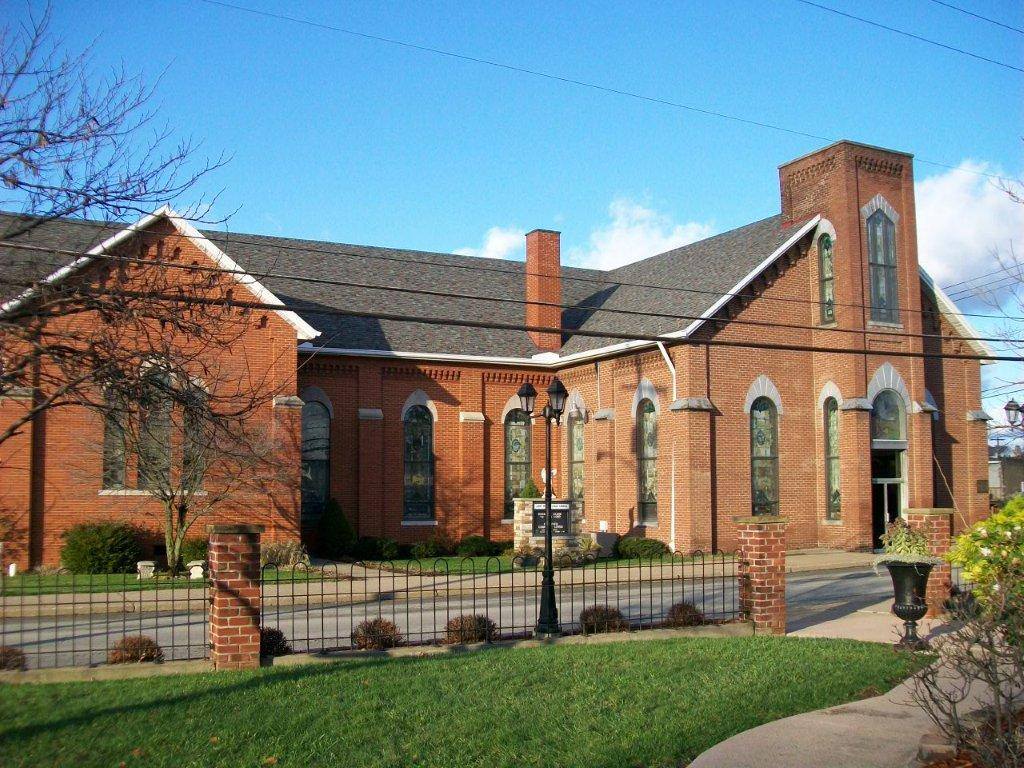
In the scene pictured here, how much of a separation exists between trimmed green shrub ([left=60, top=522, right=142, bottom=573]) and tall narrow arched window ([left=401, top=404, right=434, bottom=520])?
30.5 ft

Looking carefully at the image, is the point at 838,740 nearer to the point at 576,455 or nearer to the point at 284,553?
the point at 284,553

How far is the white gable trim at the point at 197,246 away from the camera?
9.03m

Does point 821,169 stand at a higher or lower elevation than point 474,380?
higher

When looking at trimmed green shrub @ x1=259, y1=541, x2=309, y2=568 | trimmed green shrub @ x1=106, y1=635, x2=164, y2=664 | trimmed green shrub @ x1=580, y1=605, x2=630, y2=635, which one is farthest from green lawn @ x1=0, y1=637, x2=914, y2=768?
trimmed green shrub @ x1=259, y1=541, x2=309, y2=568

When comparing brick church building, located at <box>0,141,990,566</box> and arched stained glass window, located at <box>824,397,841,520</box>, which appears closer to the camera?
brick church building, located at <box>0,141,990,566</box>

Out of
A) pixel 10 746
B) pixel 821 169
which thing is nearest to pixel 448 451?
pixel 821 169

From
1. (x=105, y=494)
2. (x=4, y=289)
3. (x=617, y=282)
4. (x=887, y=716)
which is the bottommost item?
(x=887, y=716)

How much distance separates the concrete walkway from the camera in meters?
7.55

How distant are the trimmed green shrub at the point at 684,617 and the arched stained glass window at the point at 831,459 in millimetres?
16888

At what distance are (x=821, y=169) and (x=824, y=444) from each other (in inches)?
324

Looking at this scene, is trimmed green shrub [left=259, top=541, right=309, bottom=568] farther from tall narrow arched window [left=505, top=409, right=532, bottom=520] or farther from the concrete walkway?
the concrete walkway

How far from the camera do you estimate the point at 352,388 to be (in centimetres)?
3019

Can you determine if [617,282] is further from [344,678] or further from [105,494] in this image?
[344,678]

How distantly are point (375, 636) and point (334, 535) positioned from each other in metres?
16.5
